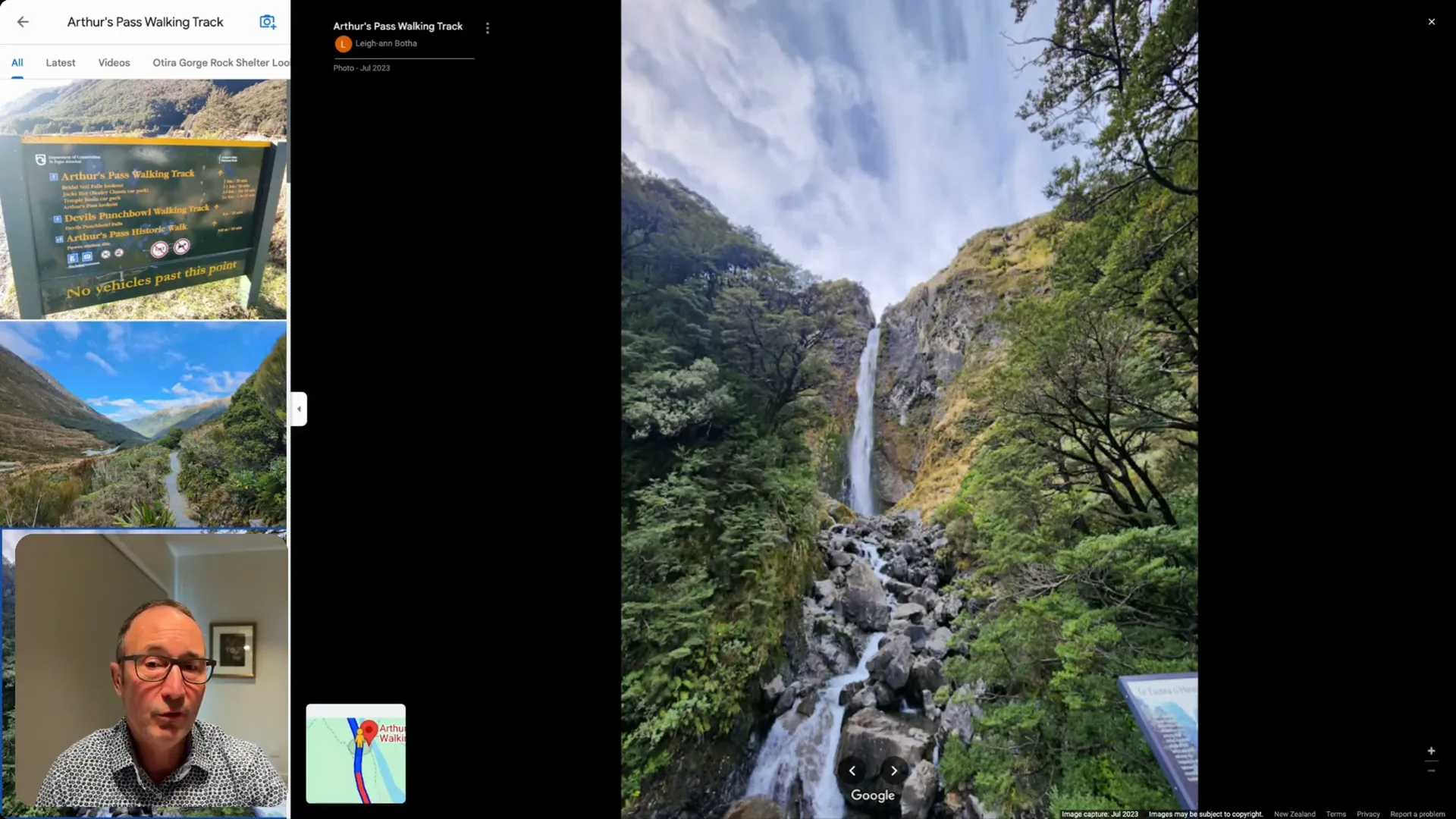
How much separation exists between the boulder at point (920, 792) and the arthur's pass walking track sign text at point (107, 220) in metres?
2.41

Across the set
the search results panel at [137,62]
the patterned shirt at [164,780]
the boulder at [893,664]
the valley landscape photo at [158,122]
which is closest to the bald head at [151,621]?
the patterned shirt at [164,780]

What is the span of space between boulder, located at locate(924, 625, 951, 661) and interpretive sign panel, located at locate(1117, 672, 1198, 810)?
0.53 m

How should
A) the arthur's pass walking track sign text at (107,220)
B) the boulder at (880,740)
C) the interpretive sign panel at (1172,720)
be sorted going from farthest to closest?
the boulder at (880,740), the interpretive sign panel at (1172,720), the arthur's pass walking track sign text at (107,220)

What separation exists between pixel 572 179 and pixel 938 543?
1581 millimetres

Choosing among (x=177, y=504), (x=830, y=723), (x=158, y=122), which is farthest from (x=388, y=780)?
(x=158, y=122)

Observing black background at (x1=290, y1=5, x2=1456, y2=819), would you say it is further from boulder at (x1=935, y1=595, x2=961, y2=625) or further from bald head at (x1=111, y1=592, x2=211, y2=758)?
boulder at (x1=935, y1=595, x2=961, y2=625)

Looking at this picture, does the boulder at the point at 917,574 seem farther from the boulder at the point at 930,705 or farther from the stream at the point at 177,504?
the stream at the point at 177,504

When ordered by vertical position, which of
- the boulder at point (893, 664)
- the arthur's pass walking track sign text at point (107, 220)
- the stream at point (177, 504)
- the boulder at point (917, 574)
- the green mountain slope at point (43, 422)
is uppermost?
the arthur's pass walking track sign text at point (107, 220)

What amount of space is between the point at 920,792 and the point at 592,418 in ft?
4.94

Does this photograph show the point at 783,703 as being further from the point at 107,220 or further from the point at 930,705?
the point at 107,220

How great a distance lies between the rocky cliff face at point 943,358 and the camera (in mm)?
2062

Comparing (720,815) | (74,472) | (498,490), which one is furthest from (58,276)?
(720,815)
